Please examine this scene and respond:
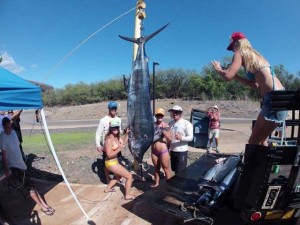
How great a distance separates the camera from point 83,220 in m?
4.75

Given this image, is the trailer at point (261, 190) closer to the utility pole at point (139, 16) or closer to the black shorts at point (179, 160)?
the black shorts at point (179, 160)

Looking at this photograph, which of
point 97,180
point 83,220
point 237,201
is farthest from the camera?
point 97,180

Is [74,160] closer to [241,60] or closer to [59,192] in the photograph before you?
[59,192]

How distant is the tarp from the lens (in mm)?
4086

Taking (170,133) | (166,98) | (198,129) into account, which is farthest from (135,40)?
(166,98)

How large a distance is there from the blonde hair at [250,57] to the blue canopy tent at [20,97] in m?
2.78

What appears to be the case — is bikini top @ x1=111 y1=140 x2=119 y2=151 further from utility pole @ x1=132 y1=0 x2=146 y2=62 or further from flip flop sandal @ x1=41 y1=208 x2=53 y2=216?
utility pole @ x1=132 y1=0 x2=146 y2=62

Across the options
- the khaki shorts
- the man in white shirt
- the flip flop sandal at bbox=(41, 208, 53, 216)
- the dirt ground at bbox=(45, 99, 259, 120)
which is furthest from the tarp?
the dirt ground at bbox=(45, 99, 259, 120)

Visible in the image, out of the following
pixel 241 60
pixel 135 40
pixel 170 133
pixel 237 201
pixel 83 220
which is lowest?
pixel 83 220

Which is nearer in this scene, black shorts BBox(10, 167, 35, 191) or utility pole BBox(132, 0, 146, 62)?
utility pole BBox(132, 0, 146, 62)

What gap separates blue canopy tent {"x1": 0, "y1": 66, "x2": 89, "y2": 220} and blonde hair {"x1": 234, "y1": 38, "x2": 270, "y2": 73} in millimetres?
2780

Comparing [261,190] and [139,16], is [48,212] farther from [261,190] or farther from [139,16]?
[261,190]

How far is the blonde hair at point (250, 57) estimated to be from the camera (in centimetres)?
327

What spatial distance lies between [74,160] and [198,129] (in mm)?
4140
